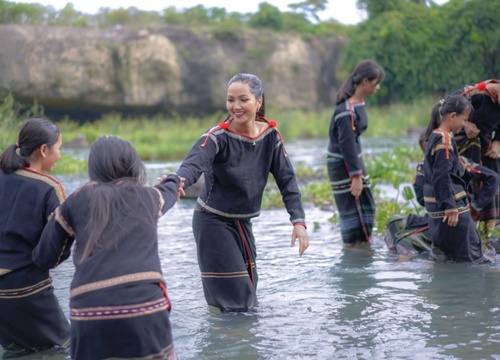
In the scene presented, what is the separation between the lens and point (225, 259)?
17.9ft

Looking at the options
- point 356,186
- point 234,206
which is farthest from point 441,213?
point 234,206

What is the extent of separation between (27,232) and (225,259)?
59.1 inches

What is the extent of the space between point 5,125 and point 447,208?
6.60m

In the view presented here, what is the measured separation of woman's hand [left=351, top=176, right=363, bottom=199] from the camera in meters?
8.18

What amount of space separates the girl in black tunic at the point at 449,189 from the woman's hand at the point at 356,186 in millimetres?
1145

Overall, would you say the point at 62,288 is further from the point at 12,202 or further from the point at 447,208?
the point at 447,208

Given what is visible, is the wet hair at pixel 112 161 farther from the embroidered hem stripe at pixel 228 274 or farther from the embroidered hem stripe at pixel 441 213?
the embroidered hem stripe at pixel 441 213

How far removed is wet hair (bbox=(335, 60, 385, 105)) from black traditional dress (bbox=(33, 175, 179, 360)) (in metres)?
4.69

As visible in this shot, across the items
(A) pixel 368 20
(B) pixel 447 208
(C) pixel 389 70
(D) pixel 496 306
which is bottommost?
(D) pixel 496 306

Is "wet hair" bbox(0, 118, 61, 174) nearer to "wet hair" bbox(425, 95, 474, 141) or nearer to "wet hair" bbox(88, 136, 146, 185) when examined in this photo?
"wet hair" bbox(88, 136, 146, 185)

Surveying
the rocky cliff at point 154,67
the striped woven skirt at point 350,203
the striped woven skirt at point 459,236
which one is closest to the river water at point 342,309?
the striped woven skirt at point 459,236

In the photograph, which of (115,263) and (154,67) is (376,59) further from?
(115,263)

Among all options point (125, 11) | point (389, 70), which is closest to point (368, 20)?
point (389, 70)

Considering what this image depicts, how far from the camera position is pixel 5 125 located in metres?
11.0
